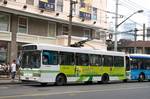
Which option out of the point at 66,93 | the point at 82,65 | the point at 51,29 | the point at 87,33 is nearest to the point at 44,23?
the point at 51,29

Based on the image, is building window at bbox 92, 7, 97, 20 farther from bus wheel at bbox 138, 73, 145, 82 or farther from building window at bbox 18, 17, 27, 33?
bus wheel at bbox 138, 73, 145, 82

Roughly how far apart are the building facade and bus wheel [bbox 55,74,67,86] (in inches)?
452

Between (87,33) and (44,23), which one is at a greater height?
(44,23)

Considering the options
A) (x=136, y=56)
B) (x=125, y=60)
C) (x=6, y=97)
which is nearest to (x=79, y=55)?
(x=125, y=60)

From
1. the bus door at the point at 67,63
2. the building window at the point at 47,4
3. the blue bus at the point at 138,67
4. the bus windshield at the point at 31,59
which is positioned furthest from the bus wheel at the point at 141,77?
the bus windshield at the point at 31,59

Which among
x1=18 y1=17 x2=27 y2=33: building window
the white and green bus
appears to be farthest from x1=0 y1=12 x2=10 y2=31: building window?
the white and green bus

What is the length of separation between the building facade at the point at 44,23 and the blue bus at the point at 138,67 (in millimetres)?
8309

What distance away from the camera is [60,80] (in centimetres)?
2833

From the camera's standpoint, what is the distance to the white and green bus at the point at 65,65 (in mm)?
26859

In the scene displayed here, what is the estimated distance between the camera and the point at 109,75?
33.3m

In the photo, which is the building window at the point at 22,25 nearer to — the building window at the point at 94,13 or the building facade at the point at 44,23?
the building facade at the point at 44,23

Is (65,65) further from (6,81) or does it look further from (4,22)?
(4,22)

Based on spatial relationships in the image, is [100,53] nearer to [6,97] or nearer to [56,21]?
[56,21]

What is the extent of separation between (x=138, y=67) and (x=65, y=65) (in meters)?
12.1
